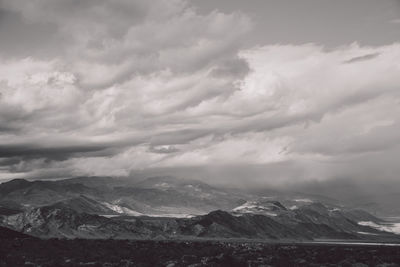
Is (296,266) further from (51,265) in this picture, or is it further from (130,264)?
(51,265)

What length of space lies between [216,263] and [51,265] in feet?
187

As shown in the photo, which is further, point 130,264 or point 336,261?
point 336,261

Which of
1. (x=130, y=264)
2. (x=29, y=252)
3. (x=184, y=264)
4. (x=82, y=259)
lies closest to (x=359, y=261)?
(x=184, y=264)

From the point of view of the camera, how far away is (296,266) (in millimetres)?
176750

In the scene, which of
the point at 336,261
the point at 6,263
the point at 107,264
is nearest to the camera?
the point at 6,263

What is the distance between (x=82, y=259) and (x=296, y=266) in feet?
260

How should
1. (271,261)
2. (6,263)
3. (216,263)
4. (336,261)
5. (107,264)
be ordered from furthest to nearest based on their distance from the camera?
(336,261) → (271,261) → (216,263) → (107,264) → (6,263)

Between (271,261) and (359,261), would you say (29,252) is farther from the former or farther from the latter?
(359,261)

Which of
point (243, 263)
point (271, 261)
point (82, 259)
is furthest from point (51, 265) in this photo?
point (271, 261)

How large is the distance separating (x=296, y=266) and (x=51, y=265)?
8784cm

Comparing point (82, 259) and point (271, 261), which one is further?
point (271, 261)

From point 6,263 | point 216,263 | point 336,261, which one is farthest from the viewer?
point 336,261

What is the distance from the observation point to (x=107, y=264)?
6176 inches

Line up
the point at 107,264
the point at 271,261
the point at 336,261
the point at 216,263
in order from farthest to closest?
the point at 336,261
the point at 271,261
the point at 216,263
the point at 107,264
